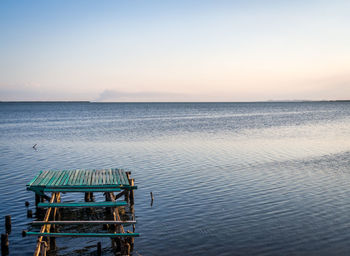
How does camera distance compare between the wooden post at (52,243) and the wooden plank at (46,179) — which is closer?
the wooden post at (52,243)

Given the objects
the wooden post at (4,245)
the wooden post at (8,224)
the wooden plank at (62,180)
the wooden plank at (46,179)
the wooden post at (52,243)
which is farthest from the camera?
the wooden plank at (46,179)

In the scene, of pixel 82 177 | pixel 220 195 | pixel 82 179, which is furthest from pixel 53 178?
pixel 220 195

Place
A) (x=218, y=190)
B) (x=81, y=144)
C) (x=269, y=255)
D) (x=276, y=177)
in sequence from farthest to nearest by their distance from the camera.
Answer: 1. (x=81, y=144)
2. (x=276, y=177)
3. (x=218, y=190)
4. (x=269, y=255)

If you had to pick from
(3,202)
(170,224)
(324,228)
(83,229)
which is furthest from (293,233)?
(3,202)

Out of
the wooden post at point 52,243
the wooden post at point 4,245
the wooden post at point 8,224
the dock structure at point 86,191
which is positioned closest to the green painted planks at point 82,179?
the dock structure at point 86,191

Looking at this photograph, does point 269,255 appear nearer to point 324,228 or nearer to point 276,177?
point 324,228

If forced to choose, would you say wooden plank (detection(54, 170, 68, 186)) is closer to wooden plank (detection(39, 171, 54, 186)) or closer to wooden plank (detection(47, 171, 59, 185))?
wooden plank (detection(47, 171, 59, 185))

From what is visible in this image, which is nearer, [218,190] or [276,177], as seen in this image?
[218,190]

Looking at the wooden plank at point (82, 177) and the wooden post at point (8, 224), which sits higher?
the wooden plank at point (82, 177)

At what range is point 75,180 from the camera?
18609 millimetres

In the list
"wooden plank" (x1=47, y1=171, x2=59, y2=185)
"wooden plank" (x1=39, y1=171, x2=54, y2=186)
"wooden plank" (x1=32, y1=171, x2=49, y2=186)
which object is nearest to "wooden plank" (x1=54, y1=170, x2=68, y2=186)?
"wooden plank" (x1=47, y1=171, x2=59, y2=185)

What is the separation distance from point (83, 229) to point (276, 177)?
48.8ft

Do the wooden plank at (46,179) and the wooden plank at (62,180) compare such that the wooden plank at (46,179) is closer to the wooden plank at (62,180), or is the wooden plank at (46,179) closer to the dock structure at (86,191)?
the dock structure at (86,191)

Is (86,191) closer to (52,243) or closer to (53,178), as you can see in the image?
(53,178)
